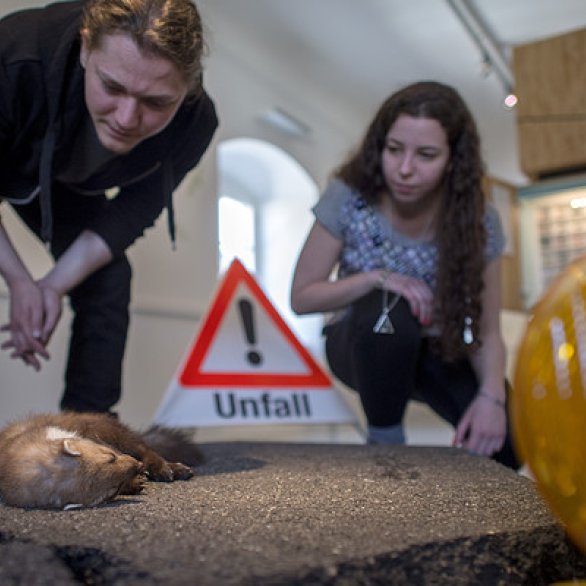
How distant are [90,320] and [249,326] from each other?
3.08 ft

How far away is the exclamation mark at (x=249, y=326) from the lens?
8.52ft

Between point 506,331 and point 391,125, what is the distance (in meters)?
2.62

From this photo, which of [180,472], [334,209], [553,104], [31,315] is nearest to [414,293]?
[334,209]

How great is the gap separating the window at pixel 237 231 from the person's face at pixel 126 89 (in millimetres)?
2875

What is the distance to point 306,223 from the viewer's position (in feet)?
15.3

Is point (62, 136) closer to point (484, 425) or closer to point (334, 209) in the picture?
point (334, 209)

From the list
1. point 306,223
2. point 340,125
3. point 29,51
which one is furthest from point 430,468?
point 340,125

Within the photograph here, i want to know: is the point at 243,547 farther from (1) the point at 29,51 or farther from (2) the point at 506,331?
(2) the point at 506,331

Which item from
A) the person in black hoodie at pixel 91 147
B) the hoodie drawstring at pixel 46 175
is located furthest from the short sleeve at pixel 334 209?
the hoodie drawstring at pixel 46 175

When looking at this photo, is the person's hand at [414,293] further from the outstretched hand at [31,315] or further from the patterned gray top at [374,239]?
the outstretched hand at [31,315]

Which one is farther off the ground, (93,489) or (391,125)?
(391,125)

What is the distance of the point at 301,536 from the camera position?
0.81 meters

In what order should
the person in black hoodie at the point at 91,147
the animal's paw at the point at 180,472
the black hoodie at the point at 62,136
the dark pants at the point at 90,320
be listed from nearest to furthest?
the animal's paw at the point at 180,472, the person in black hoodie at the point at 91,147, the black hoodie at the point at 62,136, the dark pants at the point at 90,320

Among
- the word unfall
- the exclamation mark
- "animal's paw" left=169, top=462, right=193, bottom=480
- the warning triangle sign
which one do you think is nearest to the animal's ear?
"animal's paw" left=169, top=462, right=193, bottom=480
